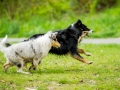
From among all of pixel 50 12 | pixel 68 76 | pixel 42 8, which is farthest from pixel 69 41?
pixel 42 8

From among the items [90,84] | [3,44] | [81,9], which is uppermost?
[81,9]

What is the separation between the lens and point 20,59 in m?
9.80

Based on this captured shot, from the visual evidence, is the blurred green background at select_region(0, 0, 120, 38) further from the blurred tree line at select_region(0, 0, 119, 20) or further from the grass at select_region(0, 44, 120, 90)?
the grass at select_region(0, 44, 120, 90)

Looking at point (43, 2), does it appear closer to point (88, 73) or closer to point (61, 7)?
point (61, 7)

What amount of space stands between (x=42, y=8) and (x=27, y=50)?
12559 mm

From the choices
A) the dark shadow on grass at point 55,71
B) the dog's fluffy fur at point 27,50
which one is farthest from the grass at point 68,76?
the dog's fluffy fur at point 27,50

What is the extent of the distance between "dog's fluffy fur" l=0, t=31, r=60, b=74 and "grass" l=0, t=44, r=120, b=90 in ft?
A: 0.98

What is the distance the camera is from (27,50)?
32.2 ft

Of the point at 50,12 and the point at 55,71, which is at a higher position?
the point at 50,12

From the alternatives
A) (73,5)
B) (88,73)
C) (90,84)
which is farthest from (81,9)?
(90,84)

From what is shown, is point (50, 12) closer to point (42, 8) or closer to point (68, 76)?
point (42, 8)

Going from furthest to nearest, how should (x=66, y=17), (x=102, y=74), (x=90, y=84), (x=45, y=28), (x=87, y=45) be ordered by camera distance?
(x=66, y=17)
(x=45, y=28)
(x=87, y=45)
(x=102, y=74)
(x=90, y=84)

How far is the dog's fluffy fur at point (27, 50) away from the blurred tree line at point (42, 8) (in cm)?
1194

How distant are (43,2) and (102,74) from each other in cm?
1322
